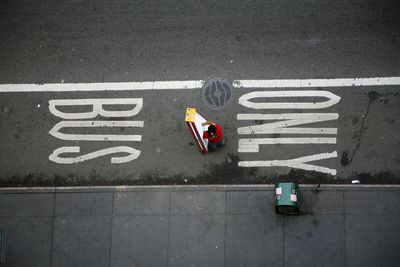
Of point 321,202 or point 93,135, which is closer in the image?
point 321,202

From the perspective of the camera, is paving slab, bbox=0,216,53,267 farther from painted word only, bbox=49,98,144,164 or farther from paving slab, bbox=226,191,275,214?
paving slab, bbox=226,191,275,214

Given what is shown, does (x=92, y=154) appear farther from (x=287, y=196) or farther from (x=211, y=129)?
(x=287, y=196)

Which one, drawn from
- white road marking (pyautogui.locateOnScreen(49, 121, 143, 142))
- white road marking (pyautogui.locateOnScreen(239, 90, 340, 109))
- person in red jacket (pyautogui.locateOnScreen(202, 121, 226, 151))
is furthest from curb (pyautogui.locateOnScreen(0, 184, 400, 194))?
white road marking (pyautogui.locateOnScreen(239, 90, 340, 109))

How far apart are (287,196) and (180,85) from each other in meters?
3.98

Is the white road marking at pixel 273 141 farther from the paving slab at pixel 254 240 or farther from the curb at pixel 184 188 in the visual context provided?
the paving slab at pixel 254 240

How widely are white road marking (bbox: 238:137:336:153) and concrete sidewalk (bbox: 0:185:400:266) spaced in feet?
3.19

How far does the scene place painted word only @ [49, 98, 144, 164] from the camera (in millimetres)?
10367

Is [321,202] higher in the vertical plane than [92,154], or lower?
lower

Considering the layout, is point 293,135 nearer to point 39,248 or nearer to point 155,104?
point 155,104

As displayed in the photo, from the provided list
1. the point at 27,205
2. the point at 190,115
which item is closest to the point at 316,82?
the point at 190,115

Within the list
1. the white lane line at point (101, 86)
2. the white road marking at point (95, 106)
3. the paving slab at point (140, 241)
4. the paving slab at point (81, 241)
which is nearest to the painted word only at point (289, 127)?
the white lane line at point (101, 86)

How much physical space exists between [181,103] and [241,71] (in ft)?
5.84

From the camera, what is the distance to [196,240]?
952 centimetres

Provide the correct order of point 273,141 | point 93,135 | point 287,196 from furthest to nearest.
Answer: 1. point 93,135
2. point 273,141
3. point 287,196
